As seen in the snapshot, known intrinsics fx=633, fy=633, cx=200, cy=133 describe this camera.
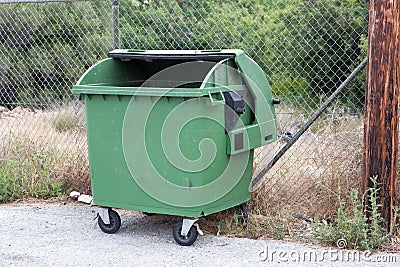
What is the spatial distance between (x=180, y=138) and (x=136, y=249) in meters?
0.93

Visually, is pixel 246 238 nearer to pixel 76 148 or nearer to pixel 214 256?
pixel 214 256

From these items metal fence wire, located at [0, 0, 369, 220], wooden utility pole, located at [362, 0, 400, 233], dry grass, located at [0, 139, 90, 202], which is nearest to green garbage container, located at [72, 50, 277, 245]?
metal fence wire, located at [0, 0, 369, 220]

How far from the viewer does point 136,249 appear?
16.0ft

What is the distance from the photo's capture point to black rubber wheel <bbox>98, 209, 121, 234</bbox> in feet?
17.2

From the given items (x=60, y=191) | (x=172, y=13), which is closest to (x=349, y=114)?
(x=172, y=13)

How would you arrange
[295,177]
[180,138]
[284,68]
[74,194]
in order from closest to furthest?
1. [180,138]
2. [295,177]
3. [74,194]
4. [284,68]

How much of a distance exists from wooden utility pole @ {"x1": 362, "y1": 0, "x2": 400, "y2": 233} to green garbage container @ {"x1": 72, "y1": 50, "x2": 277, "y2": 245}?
2.82ft

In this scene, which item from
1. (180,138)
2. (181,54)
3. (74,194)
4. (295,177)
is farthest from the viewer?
(74,194)

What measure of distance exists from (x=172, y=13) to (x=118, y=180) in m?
2.71

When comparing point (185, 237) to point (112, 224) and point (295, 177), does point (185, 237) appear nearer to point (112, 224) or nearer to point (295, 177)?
point (112, 224)

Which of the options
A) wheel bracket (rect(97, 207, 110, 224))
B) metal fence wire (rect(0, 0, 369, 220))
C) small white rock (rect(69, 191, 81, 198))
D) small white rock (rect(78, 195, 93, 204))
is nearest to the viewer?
wheel bracket (rect(97, 207, 110, 224))

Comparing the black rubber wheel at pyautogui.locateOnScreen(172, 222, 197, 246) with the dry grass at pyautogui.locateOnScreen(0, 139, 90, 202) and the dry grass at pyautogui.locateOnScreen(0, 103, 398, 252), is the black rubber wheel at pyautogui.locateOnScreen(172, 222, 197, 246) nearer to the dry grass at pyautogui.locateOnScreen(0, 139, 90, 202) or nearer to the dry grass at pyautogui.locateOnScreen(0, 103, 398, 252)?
the dry grass at pyautogui.locateOnScreen(0, 103, 398, 252)

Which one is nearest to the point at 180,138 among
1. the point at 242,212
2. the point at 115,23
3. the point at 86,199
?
the point at 242,212

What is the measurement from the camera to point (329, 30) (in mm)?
6855
